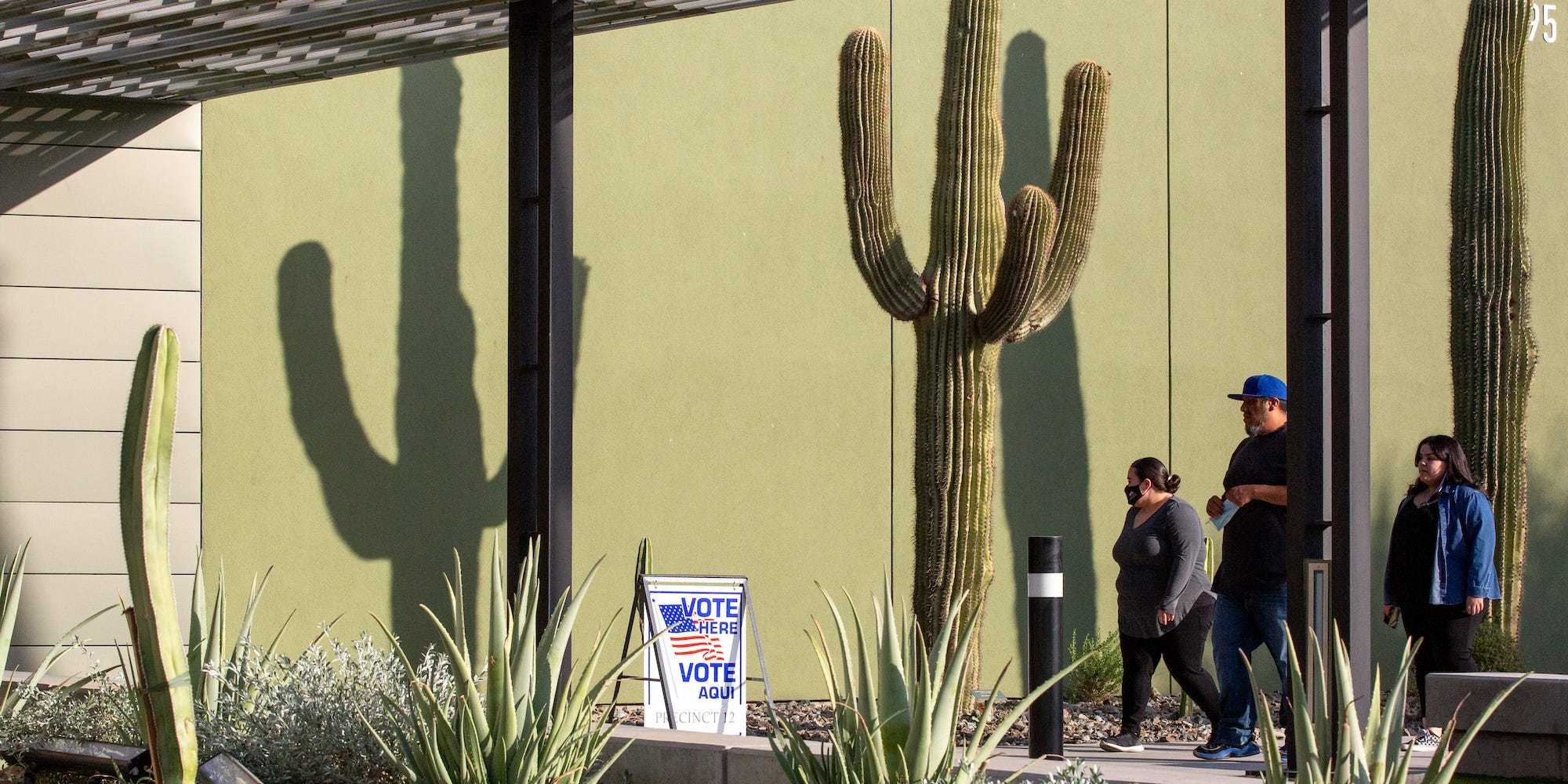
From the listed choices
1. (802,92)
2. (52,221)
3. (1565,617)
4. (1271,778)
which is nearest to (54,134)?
(52,221)

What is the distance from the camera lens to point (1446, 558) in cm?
653

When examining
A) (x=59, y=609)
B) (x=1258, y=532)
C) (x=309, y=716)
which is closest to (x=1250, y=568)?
(x=1258, y=532)

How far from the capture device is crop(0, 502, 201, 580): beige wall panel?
8055 mm

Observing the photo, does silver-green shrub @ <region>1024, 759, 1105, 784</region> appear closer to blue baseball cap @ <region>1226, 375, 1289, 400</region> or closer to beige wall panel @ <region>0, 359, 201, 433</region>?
blue baseball cap @ <region>1226, 375, 1289, 400</region>

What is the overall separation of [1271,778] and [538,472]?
149 inches

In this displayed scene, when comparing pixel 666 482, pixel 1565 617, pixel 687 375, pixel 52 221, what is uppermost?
pixel 52 221

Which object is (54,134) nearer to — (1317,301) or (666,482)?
(666,482)

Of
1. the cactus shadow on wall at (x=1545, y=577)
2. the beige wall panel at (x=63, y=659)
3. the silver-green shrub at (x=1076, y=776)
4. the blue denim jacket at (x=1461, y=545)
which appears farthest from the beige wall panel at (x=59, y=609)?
the cactus shadow on wall at (x=1545, y=577)

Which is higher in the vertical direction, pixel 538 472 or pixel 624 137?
pixel 624 137

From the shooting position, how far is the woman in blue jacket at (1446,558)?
650cm

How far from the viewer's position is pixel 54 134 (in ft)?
26.8

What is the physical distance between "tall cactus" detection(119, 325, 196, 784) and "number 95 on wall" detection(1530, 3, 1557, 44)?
33.4 feet

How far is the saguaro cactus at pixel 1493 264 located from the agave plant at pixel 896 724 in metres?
6.27

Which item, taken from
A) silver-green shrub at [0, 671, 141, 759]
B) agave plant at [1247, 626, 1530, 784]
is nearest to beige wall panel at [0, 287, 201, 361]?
silver-green shrub at [0, 671, 141, 759]
